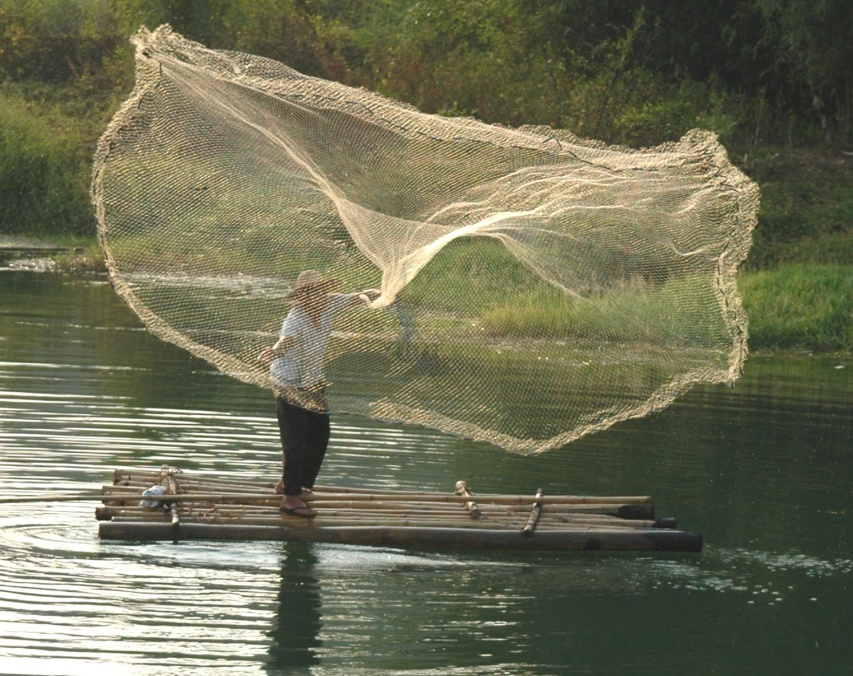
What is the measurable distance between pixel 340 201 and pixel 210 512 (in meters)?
1.94

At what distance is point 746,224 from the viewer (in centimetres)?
870

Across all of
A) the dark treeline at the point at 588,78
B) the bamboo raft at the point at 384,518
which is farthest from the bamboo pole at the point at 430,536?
the dark treeline at the point at 588,78

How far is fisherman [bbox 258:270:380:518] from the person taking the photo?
8586 mm

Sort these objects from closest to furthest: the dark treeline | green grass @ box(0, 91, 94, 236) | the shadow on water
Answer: the shadow on water
the dark treeline
green grass @ box(0, 91, 94, 236)

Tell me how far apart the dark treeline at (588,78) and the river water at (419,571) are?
15.9 metres

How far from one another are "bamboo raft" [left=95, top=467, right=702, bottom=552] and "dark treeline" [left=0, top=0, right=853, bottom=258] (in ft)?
61.9

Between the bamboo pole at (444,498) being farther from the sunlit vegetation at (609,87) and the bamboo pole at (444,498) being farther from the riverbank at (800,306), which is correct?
the sunlit vegetation at (609,87)

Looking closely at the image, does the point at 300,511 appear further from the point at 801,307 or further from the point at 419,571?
the point at 801,307

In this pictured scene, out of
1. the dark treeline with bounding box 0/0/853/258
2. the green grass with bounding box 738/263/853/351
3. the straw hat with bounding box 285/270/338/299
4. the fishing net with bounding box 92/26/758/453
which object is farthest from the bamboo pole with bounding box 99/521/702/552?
the dark treeline with bounding box 0/0/853/258

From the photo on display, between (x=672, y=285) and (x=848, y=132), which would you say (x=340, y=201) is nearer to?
(x=672, y=285)

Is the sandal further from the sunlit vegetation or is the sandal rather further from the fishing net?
the sunlit vegetation

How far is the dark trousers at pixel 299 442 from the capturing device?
8.66 meters

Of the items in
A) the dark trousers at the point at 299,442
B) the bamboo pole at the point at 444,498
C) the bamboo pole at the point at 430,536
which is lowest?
the bamboo pole at the point at 430,536

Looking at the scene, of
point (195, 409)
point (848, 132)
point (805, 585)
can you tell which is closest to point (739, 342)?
point (805, 585)
